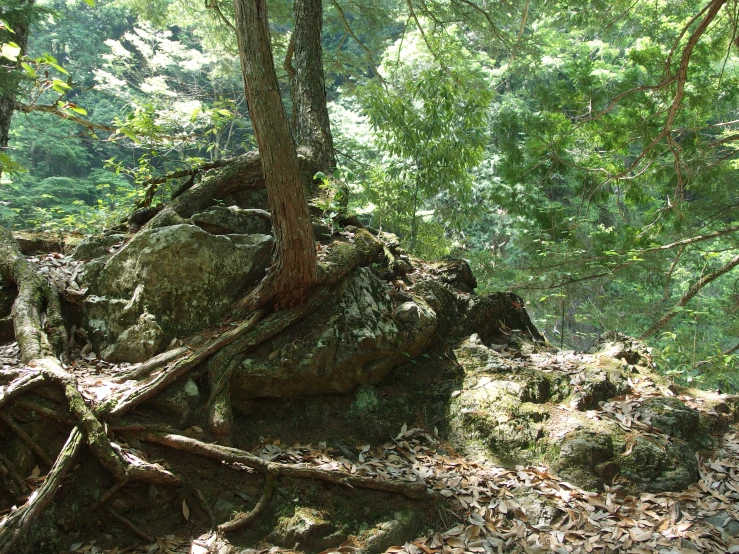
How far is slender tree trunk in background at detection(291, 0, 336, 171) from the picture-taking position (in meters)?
5.94

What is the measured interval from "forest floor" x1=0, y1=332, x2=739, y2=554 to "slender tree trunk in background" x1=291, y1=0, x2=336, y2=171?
10.8 ft

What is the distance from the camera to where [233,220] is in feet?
15.0

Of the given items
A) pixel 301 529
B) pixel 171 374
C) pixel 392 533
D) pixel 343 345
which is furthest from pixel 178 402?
pixel 392 533

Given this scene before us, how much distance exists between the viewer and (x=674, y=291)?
48.5ft

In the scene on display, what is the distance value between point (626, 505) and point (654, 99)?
Answer: 19.8 ft

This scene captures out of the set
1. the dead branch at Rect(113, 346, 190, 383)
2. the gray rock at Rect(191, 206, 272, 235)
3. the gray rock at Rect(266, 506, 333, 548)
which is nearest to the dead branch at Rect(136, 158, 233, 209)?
the gray rock at Rect(191, 206, 272, 235)

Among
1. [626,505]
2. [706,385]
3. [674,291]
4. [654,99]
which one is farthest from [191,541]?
[674,291]

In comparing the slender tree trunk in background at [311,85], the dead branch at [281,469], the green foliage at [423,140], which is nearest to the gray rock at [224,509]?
the dead branch at [281,469]

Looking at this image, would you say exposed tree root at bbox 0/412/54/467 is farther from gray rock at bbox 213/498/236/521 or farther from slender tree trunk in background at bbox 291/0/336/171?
slender tree trunk in background at bbox 291/0/336/171

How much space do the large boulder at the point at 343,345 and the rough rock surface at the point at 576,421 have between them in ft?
2.08

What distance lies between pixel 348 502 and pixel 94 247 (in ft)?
10.2

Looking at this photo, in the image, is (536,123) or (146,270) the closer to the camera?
(146,270)

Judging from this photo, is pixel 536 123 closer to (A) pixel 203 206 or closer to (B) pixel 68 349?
(A) pixel 203 206

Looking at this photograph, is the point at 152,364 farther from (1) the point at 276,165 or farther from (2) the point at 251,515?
(1) the point at 276,165
